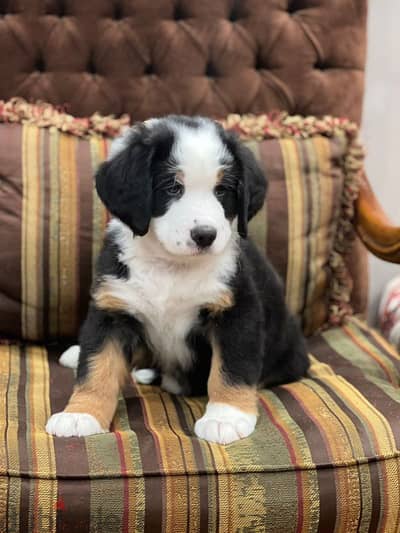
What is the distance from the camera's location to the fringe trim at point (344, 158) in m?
2.54

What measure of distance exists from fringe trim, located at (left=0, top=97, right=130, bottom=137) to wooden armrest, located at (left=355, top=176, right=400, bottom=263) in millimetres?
820

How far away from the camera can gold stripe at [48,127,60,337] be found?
2342mm

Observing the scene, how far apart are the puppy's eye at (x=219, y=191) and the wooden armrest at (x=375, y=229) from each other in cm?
74

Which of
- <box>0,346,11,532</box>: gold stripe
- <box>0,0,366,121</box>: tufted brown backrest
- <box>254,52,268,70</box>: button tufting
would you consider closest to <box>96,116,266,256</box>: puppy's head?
<box>0,346,11,532</box>: gold stripe

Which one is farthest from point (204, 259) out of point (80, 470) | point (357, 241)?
point (357, 241)

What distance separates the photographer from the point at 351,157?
2586 mm

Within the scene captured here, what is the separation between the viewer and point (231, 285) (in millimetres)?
1891

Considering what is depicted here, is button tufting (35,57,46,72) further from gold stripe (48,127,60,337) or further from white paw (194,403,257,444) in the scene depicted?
white paw (194,403,257,444)

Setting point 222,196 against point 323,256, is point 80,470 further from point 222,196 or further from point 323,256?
point 323,256

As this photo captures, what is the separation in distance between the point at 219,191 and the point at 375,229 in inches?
33.4

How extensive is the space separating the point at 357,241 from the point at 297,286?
0.36m

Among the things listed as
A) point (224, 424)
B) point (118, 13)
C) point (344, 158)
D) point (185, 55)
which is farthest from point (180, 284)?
point (118, 13)

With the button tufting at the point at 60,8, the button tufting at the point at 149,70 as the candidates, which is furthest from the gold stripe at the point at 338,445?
the button tufting at the point at 60,8

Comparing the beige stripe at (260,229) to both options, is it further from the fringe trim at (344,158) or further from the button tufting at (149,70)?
the button tufting at (149,70)
